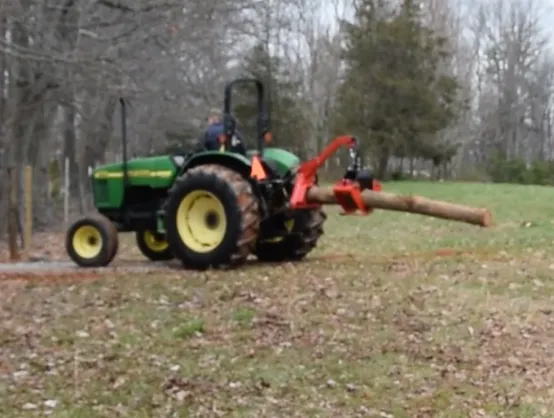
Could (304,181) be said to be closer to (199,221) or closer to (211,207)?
(211,207)

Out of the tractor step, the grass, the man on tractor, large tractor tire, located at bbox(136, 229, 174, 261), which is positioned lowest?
the grass

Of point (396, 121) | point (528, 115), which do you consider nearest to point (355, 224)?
point (396, 121)


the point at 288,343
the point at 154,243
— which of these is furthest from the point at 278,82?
the point at 288,343

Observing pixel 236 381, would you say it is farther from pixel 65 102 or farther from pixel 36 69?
pixel 65 102

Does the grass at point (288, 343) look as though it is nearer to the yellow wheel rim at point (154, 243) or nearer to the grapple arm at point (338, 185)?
the grapple arm at point (338, 185)

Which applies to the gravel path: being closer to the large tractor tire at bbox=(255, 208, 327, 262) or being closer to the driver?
the large tractor tire at bbox=(255, 208, 327, 262)

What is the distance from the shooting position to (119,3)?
59.7 feet

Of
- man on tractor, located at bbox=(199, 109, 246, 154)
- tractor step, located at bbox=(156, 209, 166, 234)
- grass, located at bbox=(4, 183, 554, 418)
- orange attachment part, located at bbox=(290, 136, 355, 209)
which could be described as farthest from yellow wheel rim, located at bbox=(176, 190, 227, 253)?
orange attachment part, located at bbox=(290, 136, 355, 209)

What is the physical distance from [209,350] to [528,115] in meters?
79.1

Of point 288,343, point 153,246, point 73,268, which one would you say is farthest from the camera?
point 153,246

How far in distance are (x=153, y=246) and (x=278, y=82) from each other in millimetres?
36294

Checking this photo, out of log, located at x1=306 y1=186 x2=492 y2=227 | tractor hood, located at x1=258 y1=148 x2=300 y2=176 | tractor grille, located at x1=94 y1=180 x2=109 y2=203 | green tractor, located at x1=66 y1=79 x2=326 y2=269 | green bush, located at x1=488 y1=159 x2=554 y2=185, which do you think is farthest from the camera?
green bush, located at x1=488 y1=159 x2=554 y2=185

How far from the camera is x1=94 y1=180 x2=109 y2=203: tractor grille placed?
13.9 meters

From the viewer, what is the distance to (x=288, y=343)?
8719 mm
